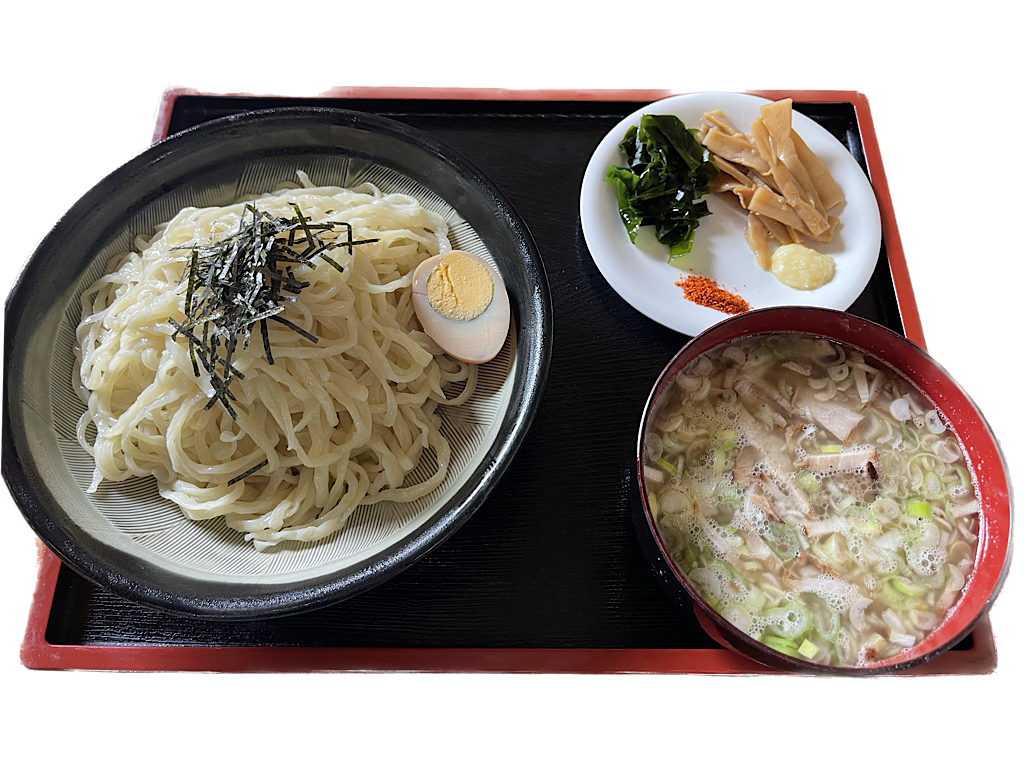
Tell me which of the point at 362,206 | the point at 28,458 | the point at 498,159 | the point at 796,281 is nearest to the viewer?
the point at 28,458

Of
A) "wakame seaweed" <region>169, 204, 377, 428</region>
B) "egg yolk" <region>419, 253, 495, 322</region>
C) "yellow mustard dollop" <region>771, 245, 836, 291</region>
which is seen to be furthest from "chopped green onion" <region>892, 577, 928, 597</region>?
"wakame seaweed" <region>169, 204, 377, 428</region>

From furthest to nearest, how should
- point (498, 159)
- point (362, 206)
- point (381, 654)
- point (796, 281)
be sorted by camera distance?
point (498, 159) → point (796, 281) → point (362, 206) → point (381, 654)

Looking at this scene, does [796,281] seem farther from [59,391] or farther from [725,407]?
[59,391]

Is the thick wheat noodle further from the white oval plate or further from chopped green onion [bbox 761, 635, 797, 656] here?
chopped green onion [bbox 761, 635, 797, 656]

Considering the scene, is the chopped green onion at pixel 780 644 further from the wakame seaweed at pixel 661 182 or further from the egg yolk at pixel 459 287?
the wakame seaweed at pixel 661 182

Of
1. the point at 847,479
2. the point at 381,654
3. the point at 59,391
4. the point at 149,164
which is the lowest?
the point at 381,654

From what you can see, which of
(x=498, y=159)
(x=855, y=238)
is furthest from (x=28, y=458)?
(x=855, y=238)

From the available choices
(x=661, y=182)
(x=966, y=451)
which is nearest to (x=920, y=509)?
(x=966, y=451)
